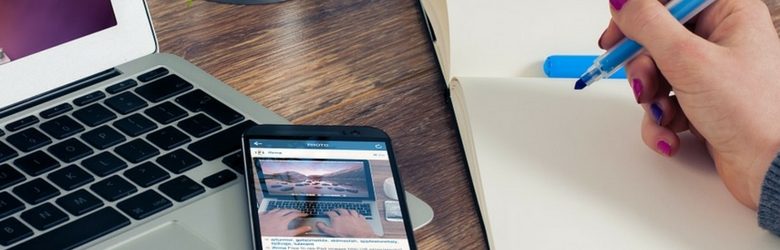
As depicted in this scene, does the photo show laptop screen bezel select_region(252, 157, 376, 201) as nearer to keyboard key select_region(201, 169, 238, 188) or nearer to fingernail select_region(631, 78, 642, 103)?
keyboard key select_region(201, 169, 238, 188)

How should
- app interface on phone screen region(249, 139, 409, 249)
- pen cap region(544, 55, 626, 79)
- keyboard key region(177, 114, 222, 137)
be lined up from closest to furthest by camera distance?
1. app interface on phone screen region(249, 139, 409, 249)
2. keyboard key region(177, 114, 222, 137)
3. pen cap region(544, 55, 626, 79)

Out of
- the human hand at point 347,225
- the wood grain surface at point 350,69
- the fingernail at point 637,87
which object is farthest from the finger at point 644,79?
the human hand at point 347,225

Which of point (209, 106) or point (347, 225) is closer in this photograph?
point (347, 225)

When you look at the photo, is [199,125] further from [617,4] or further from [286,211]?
[617,4]

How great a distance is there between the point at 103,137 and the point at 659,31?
0.38 metres

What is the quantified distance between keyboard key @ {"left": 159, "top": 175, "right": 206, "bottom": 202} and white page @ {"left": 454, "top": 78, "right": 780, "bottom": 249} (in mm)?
183

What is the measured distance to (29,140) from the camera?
68 centimetres

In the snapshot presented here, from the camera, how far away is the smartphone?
23.3 inches

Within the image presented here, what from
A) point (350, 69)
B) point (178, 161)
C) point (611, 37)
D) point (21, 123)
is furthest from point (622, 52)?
point (21, 123)

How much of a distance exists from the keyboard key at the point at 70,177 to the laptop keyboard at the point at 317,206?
12 cm

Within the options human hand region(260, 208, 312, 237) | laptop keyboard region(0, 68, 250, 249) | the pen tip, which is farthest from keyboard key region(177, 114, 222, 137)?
the pen tip

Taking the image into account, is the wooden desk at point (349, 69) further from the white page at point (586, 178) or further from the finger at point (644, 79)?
the finger at point (644, 79)

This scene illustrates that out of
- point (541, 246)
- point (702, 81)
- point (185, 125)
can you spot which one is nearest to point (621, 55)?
point (702, 81)

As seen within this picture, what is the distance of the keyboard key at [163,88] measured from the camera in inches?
28.5
